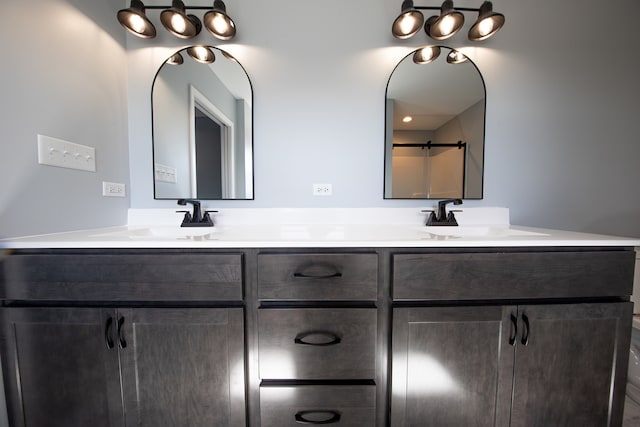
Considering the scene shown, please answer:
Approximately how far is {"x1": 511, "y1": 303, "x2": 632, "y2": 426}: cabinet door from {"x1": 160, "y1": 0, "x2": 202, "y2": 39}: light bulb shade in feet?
6.53

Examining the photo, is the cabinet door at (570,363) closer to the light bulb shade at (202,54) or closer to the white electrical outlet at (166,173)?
the white electrical outlet at (166,173)

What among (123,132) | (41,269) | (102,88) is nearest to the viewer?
(41,269)

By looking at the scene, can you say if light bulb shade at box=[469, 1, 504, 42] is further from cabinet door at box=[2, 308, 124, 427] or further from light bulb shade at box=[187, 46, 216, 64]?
cabinet door at box=[2, 308, 124, 427]

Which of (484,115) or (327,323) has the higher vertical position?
(484,115)

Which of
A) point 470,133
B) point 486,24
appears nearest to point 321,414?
point 470,133

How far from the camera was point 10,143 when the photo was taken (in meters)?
0.77

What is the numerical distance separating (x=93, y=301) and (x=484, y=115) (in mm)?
1992

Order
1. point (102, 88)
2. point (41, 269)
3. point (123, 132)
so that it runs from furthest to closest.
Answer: point (123, 132)
point (102, 88)
point (41, 269)

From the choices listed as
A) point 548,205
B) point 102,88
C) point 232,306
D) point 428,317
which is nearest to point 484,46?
point 548,205

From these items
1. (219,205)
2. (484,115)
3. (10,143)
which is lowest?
(219,205)

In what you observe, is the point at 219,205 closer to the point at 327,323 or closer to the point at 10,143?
the point at 10,143

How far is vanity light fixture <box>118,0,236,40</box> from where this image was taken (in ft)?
3.62

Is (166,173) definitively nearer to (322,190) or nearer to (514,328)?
(322,190)

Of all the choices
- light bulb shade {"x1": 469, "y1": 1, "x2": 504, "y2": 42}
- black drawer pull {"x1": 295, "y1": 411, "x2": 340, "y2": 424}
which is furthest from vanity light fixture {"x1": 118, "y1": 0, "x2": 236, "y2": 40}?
black drawer pull {"x1": 295, "y1": 411, "x2": 340, "y2": 424}
